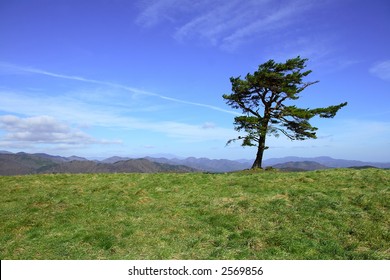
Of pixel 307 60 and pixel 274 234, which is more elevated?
pixel 307 60

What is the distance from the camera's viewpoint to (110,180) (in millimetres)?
28469

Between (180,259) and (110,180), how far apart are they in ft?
62.3

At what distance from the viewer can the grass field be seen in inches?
464

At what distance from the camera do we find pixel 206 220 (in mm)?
15359

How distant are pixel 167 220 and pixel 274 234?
5473 mm

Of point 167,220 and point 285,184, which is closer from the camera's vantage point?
point 167,220

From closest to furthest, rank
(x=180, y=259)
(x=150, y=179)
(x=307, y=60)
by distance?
(x=180, y=259)
(x=150, y=179)
(x=307, y=60)

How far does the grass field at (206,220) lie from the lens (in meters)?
11.8

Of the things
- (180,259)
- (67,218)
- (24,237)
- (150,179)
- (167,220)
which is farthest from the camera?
(150,179)
